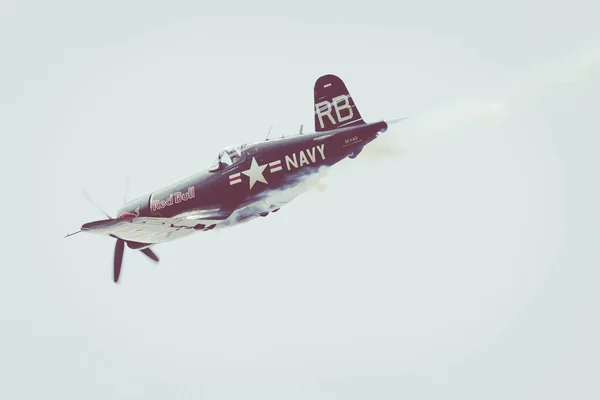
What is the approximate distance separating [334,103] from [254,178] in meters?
2.79

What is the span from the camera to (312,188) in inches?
1012

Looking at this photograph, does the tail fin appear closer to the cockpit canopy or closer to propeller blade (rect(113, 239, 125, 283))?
the cockpit canopy

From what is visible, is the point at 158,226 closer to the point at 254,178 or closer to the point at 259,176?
the point at 254,178

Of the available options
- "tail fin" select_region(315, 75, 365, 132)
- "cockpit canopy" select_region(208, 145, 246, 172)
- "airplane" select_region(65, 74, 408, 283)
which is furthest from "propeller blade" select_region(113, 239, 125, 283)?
"tail fin" select_region(315, 75, 365, 132)

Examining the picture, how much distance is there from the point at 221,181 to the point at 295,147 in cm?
258

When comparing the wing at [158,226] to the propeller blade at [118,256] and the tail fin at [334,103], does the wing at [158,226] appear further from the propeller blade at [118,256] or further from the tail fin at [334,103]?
the tail fin at [334,103]

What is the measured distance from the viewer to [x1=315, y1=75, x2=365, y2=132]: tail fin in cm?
2519

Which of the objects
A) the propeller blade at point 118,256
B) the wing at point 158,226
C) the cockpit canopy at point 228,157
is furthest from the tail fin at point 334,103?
the propeller blade at point 118,256

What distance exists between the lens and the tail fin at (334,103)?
2519 centimetres

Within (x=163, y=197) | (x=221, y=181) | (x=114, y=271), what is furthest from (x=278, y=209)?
(x=114, y=271)

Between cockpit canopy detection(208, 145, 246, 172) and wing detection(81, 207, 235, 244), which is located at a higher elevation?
cockpit canopy detection(208, 145, 246, 172)

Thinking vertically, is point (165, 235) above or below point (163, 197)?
below

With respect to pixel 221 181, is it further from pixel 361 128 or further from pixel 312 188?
pixel 361 128

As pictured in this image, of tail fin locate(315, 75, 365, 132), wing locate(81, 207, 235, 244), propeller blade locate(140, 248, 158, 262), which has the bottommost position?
wing locate(81, 207, 235, 244)
